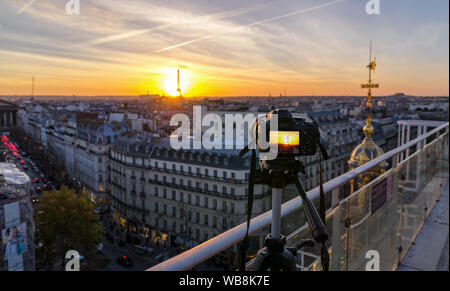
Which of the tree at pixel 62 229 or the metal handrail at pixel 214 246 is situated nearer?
the metal handrail at pixel 214 246

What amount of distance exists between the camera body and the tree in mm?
9900

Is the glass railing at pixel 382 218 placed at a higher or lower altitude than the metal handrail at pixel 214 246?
lower

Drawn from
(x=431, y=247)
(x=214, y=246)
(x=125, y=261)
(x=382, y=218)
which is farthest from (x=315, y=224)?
(x=125, y=261)

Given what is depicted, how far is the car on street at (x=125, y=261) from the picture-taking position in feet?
43.5

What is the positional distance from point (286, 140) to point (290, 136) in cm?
1

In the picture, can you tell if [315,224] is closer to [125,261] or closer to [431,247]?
[431,247]

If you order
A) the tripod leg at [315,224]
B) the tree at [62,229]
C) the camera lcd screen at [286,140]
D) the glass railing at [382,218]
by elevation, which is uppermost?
the camera lcd screen at [286,140]

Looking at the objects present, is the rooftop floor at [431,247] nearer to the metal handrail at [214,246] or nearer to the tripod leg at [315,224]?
the metal handrail at [214,246]

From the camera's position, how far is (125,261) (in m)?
13.4

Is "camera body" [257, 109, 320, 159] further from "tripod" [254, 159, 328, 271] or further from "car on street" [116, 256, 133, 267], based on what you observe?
"car on street" [116, 256, 133, 267]

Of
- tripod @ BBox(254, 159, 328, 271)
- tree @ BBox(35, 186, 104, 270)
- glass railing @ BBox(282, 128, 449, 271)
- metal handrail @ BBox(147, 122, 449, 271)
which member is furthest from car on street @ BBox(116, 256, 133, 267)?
tripod @ BBox(254, 159, 328, 271)

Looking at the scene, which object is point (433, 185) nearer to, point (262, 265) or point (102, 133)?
point (262, 265)

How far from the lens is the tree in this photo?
33.1 feet

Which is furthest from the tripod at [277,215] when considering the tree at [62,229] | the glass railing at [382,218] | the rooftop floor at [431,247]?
the tree at [62,229]
